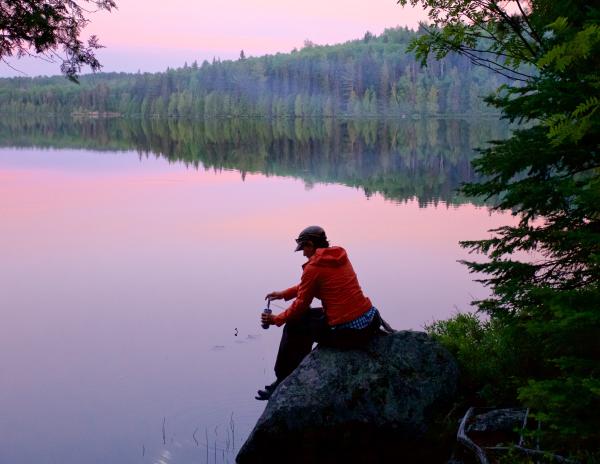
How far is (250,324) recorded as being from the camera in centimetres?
1438

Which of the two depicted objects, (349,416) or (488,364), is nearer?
(349,416)

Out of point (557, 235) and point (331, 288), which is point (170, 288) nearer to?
point (331, 288)

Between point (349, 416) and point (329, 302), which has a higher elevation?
point (329, 302)

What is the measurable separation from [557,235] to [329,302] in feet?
8.57

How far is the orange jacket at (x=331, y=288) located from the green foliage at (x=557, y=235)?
1.42 metres

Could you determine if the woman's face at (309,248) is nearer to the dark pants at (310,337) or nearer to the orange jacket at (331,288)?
the orange jacket at (331,288)

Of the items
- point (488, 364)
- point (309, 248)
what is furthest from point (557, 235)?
point (309, 248)

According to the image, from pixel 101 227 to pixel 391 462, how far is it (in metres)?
20.4

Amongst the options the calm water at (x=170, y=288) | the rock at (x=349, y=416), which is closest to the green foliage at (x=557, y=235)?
the rock at (x=349, y=416)

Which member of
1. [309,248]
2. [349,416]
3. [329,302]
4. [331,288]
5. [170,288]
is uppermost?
[309,248]

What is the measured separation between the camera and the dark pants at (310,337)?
27.0ft

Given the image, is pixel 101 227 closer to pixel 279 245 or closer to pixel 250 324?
pixel 279 245

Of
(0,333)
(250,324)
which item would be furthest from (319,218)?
(0,333)

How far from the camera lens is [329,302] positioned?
8180 millimetres
